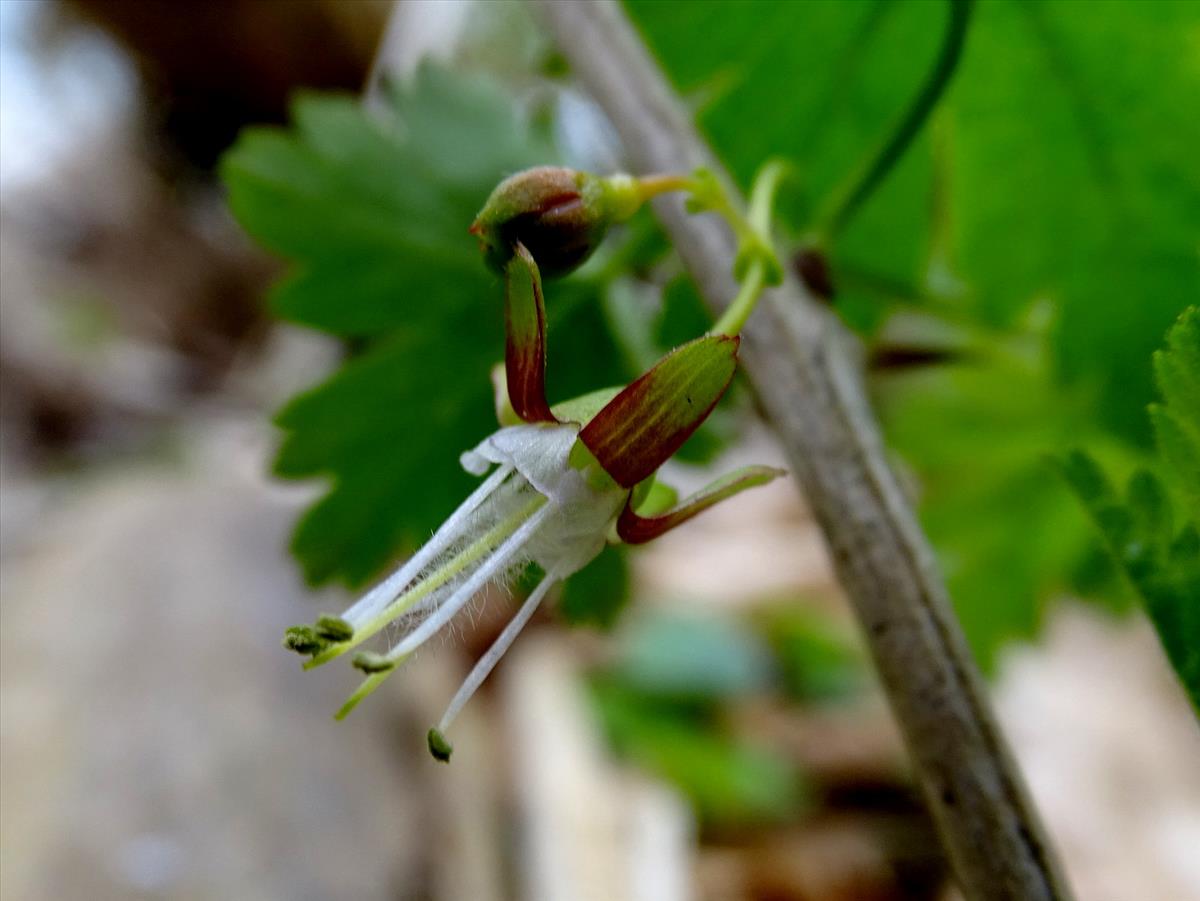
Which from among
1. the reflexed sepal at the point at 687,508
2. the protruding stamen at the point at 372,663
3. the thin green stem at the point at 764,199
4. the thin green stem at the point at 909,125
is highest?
the thin green stem at the point at 909,125

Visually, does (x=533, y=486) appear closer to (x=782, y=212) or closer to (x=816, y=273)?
(x=816, y=273)

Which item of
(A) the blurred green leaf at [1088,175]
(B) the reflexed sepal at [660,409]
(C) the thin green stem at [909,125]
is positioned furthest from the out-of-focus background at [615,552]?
(B) the reflexed sepal at [660,409]

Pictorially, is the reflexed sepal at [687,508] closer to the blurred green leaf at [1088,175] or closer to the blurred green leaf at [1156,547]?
the blurred green leaf at [1156,547]

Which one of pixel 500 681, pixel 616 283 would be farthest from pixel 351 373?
pixel 500 681

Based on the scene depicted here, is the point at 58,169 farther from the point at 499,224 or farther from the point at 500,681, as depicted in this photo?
the point at 499,224

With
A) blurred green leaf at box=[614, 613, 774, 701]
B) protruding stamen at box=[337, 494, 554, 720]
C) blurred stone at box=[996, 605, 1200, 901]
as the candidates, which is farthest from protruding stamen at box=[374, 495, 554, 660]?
blurred green leaf at box=[614, 613, 774, 701]

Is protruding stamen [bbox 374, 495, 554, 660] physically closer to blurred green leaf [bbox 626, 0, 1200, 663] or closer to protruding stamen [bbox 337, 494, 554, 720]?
protruding stamen [bbox 337, 494, 554, 720]
